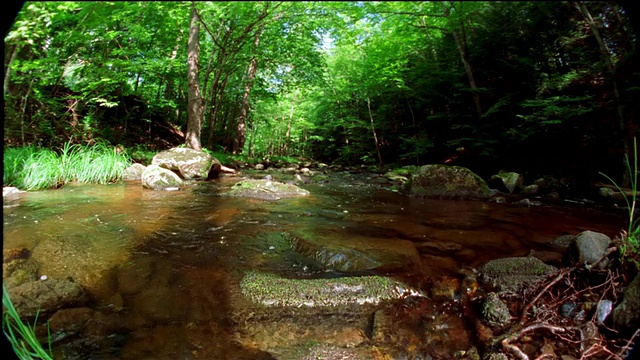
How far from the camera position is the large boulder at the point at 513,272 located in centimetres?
283

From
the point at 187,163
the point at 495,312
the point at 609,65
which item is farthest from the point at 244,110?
the point at 609,65

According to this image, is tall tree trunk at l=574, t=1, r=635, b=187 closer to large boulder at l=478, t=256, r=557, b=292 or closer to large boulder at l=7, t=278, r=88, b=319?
large boulder at l=478, t=256, r=557, b=292

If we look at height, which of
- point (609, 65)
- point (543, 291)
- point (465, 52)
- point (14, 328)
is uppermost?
point (465, 52)

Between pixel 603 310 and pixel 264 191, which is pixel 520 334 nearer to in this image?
pixel 603 310

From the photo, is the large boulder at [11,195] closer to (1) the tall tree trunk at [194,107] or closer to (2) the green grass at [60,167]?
(2) the green grass at [60,167]

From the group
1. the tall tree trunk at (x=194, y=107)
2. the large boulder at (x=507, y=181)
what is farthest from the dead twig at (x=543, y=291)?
the tall tree trunk at (x=194, y=107)

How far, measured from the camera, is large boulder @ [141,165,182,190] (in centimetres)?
743

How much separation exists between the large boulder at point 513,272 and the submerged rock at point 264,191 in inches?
189

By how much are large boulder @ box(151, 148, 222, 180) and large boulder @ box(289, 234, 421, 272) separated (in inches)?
259

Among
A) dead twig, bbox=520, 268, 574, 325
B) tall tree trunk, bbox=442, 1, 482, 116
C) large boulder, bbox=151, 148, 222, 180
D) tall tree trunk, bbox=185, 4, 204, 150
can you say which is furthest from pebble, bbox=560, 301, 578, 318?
tall tree trunk, bbox=185, 4, 204, 150

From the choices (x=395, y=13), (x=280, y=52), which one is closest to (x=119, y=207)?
(x=395, y=13)

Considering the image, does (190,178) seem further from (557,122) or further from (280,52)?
(557,122)

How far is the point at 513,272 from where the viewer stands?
119 inches

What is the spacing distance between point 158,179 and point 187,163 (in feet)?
6.75
